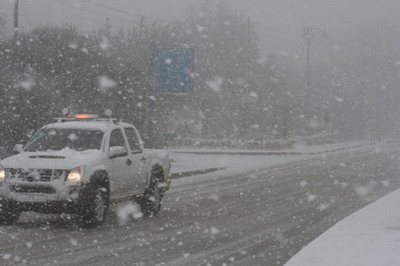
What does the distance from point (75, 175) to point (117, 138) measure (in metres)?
2.12

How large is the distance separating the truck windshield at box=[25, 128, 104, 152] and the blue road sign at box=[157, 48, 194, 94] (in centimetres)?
1749

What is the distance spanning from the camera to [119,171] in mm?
12125

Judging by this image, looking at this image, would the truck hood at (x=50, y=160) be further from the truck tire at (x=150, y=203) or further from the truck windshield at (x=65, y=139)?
the truck tire at (x=150, y=203)

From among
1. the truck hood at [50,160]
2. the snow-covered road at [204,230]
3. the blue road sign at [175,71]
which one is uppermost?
the blue road sign at [175,71]

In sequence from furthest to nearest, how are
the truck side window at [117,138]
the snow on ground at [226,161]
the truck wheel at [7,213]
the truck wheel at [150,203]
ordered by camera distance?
the snow on ground at [226,161] < the truck wheel at [150,203] < the truck side window at [117,138] < the truck wheel at [7,213]

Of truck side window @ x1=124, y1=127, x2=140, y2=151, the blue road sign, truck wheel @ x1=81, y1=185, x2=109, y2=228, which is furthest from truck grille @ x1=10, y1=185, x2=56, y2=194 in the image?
the blue road sign

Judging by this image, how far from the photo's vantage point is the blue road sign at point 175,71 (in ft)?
98.6

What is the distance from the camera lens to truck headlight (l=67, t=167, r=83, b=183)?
10891 millimetres

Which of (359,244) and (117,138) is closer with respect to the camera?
(359,244)

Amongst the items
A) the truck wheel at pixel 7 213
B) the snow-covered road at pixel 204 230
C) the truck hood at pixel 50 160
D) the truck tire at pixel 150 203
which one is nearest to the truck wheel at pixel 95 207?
the snow-covered road at pixel 204 230

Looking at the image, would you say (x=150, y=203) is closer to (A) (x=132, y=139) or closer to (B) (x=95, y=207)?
(A) (x=132, y=139)

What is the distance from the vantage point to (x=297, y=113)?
3027 inches

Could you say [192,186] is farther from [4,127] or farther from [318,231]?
[4,127]

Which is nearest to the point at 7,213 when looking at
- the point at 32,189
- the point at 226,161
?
the point at 32,189
